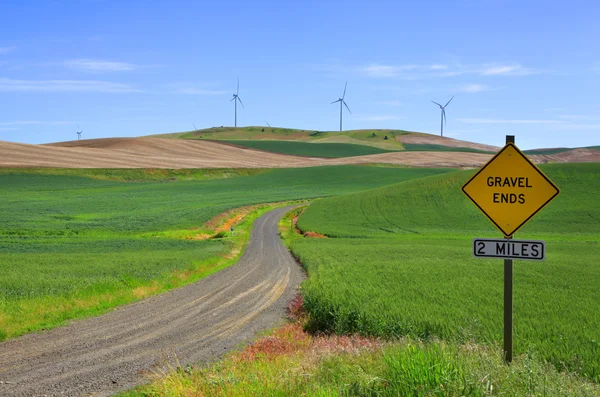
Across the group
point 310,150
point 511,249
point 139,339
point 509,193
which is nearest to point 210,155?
point 310,150

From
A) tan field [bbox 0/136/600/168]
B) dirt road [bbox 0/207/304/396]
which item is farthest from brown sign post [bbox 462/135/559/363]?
tan field [bbox 0/136/600/168]

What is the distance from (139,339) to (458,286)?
1217cm

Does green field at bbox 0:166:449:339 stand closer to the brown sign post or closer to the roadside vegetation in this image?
the roadside vegetation

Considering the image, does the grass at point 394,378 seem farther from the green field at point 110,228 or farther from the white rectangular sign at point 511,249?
the green field at point 110,228

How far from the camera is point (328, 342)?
14.5 m

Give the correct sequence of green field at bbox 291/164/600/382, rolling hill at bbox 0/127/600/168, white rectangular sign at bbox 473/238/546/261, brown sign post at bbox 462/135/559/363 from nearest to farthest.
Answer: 1. white rectangular sign at bbox 473/238/546/261
2. brown sign post at bbox 462/135/559/363
3. green field at bbox 291/164/600/382
4. rolling hill at bbox 0/127/600/168

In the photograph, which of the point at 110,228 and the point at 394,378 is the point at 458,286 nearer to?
the point at 394,378

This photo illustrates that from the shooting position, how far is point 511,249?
379 inches

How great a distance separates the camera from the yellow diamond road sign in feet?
31.7

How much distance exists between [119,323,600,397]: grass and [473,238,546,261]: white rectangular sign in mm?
1642

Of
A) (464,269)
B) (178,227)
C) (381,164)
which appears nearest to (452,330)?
(464,269)

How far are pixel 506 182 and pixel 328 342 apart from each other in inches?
264

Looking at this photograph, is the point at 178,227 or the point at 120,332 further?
the point at 178,227

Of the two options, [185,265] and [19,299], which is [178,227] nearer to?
[185,265]
